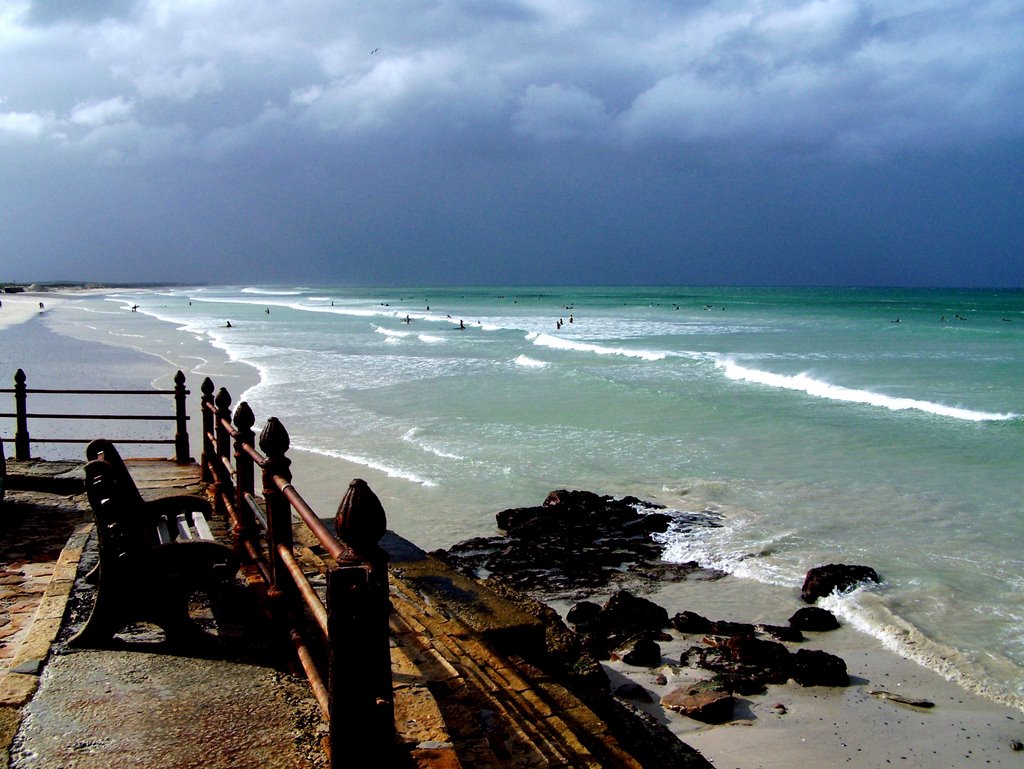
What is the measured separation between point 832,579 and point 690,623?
5.92 ft

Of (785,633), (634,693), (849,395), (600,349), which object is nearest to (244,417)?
(634,693)

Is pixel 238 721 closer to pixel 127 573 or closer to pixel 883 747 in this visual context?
pixel 127 573

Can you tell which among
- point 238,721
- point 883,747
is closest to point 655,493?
point 883,747

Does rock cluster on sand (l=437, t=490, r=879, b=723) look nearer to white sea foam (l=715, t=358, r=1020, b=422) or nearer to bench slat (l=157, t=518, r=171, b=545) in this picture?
bench slat (l=157, t=518, r=171, b=545)

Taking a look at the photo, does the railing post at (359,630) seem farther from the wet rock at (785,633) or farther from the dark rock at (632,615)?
the wet rock at (785,633)

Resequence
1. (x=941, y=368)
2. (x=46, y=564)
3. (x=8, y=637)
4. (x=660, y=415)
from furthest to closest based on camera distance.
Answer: (x=941, y=368) → (x=660, y=415) → (x=46, y=564) → (x=8, y=637)

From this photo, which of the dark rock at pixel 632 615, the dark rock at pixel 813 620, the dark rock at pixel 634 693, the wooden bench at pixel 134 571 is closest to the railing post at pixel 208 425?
the wooden bench at pixel 134 571

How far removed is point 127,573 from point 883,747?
15.7 feet

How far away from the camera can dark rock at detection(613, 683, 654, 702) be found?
5.88 meters

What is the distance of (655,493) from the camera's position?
1187 centimetres

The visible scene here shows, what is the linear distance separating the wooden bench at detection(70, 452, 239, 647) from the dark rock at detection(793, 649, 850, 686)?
4433 millimetres

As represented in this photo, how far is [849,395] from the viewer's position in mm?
22812

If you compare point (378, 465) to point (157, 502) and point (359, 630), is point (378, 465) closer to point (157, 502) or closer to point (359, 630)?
point (157, 502)

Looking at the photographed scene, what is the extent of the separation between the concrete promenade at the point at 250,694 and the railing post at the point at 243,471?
1.01 feet
